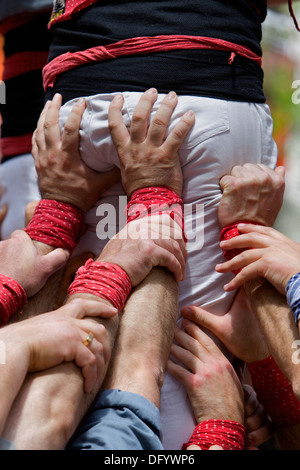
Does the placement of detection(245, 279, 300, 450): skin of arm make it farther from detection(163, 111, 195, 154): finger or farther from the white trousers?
detection(163, 111, 195, 154): finger

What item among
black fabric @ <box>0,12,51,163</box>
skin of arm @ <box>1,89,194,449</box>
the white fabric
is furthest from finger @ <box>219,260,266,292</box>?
black fabric @ <box>0,12,51,163</box>

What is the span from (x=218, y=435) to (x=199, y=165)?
2.25ft

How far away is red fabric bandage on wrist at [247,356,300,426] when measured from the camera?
1625mm

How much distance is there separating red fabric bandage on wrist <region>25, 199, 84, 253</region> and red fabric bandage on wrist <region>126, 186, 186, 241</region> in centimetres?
18

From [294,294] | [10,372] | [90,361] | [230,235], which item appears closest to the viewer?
[10,372]

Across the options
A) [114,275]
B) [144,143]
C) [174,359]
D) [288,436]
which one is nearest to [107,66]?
[144,143]

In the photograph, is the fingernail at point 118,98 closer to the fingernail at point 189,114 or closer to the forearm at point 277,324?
the fingernail at point 189,114

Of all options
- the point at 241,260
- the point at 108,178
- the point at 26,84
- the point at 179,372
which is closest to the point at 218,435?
the point at 179,372

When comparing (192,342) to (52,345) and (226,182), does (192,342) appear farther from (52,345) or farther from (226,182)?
(52,345)

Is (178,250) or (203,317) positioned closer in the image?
(178,250)

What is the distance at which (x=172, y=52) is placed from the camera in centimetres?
155

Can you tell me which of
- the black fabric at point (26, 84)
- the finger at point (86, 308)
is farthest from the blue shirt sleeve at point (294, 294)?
the black fabric at point (26, 84)

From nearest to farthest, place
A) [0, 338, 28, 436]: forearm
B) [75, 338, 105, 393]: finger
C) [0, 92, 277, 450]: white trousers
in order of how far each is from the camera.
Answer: [0, 338, 28, 436]: forearm
[75, 338, 105, 393]: finger
[0, 92, 277, 450]: white trousers
